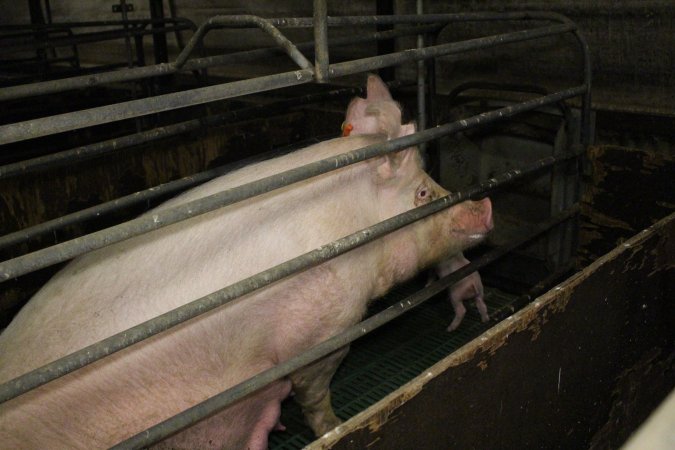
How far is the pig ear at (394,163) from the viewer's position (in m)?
2.28

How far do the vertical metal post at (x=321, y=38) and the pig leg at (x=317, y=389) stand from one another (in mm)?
1095

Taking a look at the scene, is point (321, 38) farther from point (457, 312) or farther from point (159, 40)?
point (159, 40)

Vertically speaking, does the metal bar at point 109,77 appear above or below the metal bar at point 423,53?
below

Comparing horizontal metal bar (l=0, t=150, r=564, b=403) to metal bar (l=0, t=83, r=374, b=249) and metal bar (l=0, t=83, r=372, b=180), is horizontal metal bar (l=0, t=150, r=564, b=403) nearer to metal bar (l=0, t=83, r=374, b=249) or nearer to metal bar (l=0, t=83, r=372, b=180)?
metal bar (l=0, t=83, r=374, b=249)

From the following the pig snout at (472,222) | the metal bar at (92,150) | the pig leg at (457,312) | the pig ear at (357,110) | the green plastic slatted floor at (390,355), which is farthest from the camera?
the pig leg at (457,312)

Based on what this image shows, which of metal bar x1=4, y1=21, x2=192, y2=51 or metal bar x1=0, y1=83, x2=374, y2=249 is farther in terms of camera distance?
metal bar x1=4, y1=21, x2=192, y2=51

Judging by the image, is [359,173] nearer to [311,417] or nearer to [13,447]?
[311,417]

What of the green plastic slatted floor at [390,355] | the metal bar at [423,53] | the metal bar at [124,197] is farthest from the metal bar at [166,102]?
the green plastic slatted floor at [390,355]

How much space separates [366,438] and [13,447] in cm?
97

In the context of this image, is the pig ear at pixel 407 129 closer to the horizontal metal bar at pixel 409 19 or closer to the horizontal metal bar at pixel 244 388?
the horizontal metal bar at pixel 409 19

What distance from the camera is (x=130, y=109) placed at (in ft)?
4.34

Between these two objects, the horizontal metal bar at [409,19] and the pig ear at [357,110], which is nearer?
the horizontal metal bar at [409,19]

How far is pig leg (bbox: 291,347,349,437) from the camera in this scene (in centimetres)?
227

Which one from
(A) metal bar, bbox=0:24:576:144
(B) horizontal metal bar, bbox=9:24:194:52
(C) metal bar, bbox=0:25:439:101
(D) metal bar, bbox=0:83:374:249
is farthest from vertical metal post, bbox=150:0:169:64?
(A) metal bar, bbox=0:24:576:144
